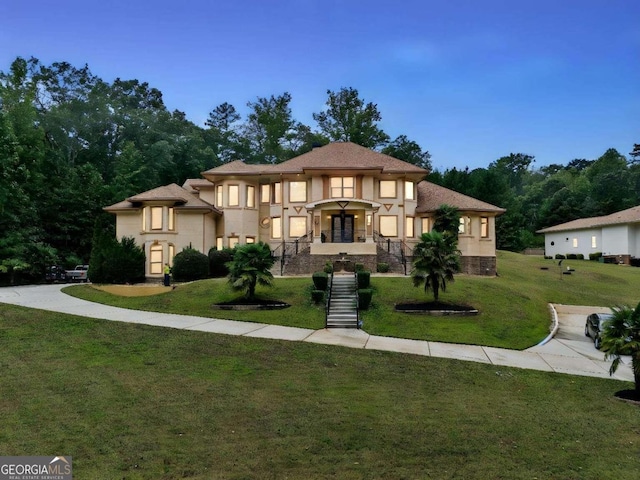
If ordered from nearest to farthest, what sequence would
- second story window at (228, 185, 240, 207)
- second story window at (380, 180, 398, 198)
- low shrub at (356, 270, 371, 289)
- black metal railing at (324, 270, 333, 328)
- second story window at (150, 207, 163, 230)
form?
1. black metal railing at (324, 270, 333, 328)
2. low shrub at (356, 270, 371, 289)
3. second story window at (150, 207, 163, 230)
4. second story window at (380, 180, 398, 198)
5. second story window at (228, 185, 240, 207)

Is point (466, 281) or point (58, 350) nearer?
point (58, 350)

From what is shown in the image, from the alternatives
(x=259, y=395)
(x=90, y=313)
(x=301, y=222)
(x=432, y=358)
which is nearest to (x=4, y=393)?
(x=259, y=395)

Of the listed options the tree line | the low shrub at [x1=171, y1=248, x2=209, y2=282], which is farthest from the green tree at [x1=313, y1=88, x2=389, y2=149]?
the low shrub at [x1=171, y1=248, x2=209, y2=282]

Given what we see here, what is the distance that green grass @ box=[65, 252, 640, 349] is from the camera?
53.1 feet

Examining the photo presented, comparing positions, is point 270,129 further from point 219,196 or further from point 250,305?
point 250,305

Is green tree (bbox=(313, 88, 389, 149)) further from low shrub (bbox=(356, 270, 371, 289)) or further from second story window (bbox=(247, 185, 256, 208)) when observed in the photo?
low shrub (bbox=(356, 270, 371, 289))

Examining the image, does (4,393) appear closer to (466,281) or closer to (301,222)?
(466,281)

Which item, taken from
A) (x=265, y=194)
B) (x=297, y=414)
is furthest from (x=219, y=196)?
(x=297, y=414)

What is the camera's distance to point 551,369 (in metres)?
12.1

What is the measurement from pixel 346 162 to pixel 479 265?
44.8 ft

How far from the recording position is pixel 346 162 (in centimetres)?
3153

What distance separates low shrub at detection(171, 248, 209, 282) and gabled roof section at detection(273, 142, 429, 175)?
986 cm

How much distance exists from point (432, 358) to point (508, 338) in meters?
5.60

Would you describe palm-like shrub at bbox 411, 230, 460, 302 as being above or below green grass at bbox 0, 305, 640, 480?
above
